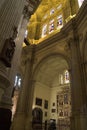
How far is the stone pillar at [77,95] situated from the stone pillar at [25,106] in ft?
15.8

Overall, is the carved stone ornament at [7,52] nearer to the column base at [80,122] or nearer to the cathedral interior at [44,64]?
the cathedral interior at [44,64]

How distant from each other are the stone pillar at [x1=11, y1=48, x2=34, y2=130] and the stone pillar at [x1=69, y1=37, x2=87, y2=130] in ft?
15.8

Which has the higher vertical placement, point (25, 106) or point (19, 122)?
point (25, 106)

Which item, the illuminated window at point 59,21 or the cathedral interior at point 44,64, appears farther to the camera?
the illuminated window at point 59,21

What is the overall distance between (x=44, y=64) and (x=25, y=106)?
4.97m

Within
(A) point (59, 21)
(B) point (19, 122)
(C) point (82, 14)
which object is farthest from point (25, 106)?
(A) point (59, 21)

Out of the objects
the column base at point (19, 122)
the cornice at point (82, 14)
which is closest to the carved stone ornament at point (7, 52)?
the cornice at point (82, 14)

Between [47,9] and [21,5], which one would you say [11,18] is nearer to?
[21,5]

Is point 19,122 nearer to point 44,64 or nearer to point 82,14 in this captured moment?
point 44,64

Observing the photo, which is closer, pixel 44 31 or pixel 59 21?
pixel 59 21

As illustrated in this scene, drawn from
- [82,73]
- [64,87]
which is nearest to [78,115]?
[82,73]

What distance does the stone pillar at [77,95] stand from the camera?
815 cm

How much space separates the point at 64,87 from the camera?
58.0 feet

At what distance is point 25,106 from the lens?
12438 mm
